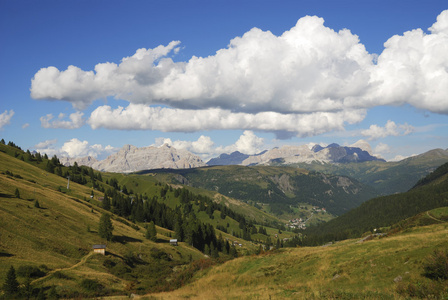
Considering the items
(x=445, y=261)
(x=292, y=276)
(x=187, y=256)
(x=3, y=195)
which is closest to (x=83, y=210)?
(x=3, y=195)

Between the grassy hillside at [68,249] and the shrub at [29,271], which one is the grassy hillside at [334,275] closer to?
the grassy hillside at [68,249]

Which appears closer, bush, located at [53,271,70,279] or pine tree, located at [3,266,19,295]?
pine tree, located at [3,266,19,295]

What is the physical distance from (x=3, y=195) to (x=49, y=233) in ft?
102

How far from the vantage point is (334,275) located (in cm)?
3312

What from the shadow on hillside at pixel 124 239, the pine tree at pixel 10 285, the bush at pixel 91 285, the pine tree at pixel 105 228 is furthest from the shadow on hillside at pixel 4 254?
the shadow on hillside at pixel 124 239

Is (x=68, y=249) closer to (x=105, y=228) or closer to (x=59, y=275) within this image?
(x=105, y=228)

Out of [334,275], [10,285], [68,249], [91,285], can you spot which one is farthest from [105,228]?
[334,275]

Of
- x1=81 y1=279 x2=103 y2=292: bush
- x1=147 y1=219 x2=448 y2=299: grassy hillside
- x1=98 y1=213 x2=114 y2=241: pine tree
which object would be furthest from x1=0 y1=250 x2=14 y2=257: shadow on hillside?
x1=147 y1=219 x2=448 y2=299: grassy hillside

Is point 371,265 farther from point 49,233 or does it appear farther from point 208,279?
point 49,233

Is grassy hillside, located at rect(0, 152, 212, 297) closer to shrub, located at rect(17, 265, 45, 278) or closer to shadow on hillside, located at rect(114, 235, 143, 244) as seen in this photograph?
shadow on hillside, located at rect(114, 235, 143, 244)

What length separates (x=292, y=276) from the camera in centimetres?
3784

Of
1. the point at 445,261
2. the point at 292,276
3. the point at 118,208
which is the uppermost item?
the point at 445,261

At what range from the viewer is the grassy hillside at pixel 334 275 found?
75.4 feet

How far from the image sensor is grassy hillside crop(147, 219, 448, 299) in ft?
75.4
